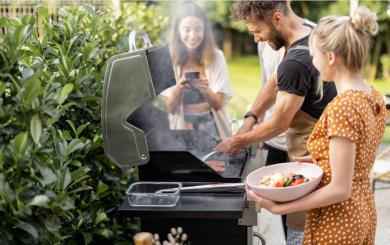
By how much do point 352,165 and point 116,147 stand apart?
1.02 metres

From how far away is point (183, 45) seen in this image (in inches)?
155

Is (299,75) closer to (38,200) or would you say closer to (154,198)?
(154,198)

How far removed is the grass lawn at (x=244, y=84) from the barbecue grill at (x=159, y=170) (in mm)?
5729

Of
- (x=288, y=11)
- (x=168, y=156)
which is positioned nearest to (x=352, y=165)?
(x=168, y=156)

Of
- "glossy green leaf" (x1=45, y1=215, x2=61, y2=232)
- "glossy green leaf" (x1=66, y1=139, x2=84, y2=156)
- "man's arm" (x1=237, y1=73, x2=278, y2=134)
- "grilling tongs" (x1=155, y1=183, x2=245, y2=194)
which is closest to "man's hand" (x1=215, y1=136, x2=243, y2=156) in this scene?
"man's arm" (x1=237, y1=73, x2=278, y2=134)

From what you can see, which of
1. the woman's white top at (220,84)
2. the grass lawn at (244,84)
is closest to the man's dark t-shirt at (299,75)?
the woman's white top at (220,84)

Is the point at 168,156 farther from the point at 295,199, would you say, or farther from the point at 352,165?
the point at 352,165

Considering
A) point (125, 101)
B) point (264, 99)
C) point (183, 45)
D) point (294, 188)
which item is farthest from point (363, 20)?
point (183, 45)

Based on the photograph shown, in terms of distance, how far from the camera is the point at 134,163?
102 inches

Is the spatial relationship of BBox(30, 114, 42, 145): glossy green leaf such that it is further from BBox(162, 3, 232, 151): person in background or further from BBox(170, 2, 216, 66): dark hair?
BBox(170, 2, 216, 66): dark hair

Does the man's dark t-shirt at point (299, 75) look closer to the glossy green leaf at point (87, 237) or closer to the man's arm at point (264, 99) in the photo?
the man's arm at point (264, 99)

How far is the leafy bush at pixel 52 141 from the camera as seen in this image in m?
1.90

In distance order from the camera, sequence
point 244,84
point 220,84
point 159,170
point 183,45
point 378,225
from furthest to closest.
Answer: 1. point 244,84
2. point 378,225
3. point 220,84
4. point 183,45
5. point 159,170

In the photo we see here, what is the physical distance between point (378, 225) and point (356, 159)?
2563 mm
